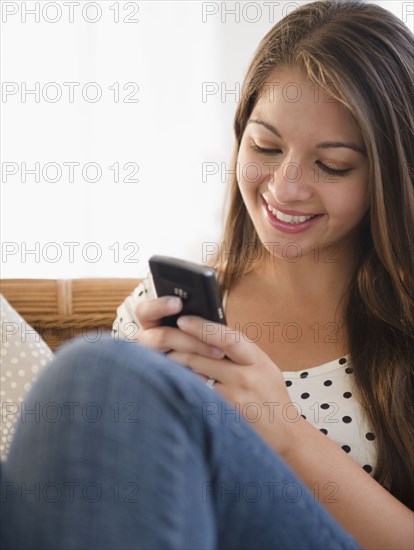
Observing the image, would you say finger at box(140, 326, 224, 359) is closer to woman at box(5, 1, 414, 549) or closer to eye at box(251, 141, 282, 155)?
woman at box(5, 1, 414, 549)

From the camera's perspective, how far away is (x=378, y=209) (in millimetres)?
1177

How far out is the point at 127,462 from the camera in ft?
2.38

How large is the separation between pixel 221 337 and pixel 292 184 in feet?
0.96

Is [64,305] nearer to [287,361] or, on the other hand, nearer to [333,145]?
[287,361]

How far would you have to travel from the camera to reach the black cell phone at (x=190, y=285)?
2.97ft

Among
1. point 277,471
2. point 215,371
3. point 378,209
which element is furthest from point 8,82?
point 277,471

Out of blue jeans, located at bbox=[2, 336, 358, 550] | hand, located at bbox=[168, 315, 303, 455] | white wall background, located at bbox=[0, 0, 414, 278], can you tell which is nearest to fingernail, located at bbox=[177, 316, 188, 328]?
hand, located at bbox=[168, 315, 303, 455]

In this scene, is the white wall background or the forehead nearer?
the forehead

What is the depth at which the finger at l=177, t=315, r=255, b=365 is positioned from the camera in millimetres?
935

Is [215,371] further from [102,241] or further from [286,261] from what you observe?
[102,241]

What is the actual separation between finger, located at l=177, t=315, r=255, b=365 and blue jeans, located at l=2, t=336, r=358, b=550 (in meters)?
0.16

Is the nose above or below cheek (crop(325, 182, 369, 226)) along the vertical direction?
above

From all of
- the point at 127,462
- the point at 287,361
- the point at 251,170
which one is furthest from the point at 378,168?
the point at 127,462

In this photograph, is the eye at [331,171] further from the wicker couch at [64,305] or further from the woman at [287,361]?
the wicker couch at [64,305]
